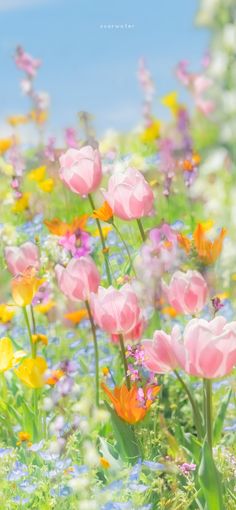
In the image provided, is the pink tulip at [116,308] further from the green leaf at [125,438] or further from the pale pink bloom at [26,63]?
the pale pink bloom at [26,63]

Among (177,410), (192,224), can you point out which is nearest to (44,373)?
(177,410)

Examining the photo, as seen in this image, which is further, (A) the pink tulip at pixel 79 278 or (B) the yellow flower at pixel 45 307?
(B) the yellow flower at pixel 45 307

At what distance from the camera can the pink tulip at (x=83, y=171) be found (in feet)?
7.79

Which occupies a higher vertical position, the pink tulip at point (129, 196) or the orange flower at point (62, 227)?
the pink tulip at point (129, 196)

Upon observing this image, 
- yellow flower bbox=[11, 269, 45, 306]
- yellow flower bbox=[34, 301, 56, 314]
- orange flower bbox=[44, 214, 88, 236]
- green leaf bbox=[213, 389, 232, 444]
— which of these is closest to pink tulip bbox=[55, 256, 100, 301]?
yellow flower bbox=[11, 269, 45, 306]

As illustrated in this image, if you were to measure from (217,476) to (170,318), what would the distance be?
66.7 inches

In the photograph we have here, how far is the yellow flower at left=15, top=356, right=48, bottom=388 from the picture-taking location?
2.50 metres

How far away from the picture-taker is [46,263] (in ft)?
9.83

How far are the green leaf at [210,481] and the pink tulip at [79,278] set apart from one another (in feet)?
1.84

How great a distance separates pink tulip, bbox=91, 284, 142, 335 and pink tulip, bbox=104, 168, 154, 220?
21 centimetres

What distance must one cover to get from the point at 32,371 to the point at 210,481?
0.65m

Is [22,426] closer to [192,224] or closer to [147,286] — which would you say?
[147,286]

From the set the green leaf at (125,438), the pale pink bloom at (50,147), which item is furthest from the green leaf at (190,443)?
the pale pink bloom at (50,147)

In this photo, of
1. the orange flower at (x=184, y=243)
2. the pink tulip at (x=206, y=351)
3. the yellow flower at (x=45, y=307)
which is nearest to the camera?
the pink tulip at (x=206, y=351)
